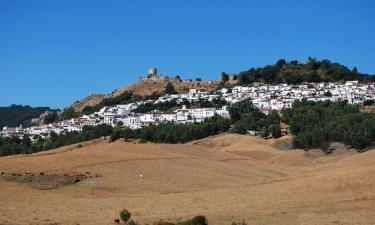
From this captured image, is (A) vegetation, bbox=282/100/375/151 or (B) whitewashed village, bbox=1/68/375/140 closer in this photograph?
(A) vegetation, bbox=282/100/375/151

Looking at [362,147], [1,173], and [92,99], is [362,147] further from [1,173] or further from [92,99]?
[92,99]

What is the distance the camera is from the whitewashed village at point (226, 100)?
11131cm

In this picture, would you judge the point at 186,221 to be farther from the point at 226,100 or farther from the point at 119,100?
the point at 119,100

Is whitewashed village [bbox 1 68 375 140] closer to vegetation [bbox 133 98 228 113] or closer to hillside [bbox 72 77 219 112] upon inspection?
vegetation [bbox 133 98 228 113]

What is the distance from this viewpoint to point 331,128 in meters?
69.9

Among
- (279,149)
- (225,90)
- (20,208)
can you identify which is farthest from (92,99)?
(20,208)

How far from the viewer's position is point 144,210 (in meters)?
30.2

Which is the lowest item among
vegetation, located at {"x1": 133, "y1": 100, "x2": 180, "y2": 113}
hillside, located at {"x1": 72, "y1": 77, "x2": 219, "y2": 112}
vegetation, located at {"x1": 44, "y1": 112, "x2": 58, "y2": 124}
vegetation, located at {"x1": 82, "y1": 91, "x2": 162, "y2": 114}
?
vegetation, located at {"x1": 44, "y1": 112, "x2": 58, "y2": 124}

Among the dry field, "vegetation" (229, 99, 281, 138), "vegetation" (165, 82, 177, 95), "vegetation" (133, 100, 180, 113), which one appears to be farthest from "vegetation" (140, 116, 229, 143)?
"vegetation" (165, 82, 177, 95)

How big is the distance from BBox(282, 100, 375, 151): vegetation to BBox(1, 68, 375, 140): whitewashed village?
25.2m

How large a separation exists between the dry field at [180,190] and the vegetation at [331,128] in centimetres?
1007

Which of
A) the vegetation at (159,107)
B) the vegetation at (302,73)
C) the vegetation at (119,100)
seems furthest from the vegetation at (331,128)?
the vegetation at (119,100)

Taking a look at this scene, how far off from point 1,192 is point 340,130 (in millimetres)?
43171

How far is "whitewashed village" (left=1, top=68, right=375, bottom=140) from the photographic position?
111 metres
